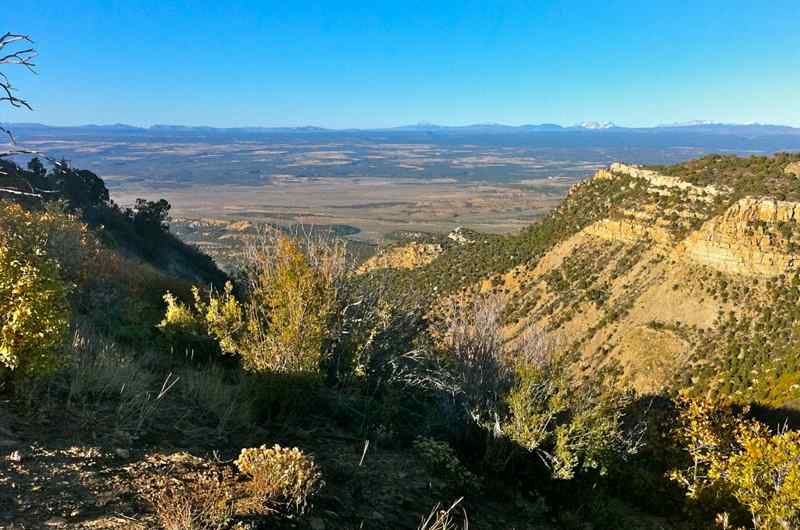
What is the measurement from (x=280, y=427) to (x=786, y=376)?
22.1 m

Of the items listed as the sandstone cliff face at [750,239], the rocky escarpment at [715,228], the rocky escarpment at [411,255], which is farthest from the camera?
the rocky escarpment at [411,255]

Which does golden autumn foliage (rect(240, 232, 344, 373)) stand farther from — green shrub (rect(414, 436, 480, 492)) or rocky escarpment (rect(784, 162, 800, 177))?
rocky escarpment (rect(784, 162, 800, 177))

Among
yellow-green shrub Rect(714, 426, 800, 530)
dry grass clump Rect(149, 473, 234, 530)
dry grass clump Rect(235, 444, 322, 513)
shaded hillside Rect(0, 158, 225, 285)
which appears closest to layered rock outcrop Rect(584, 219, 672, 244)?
shaded hillside Rect(0, 158, 225, 285)

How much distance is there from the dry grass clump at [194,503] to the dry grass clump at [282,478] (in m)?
0.21

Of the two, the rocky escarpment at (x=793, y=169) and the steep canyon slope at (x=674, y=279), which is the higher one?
the rocky escarpment at (x=793, y=169)

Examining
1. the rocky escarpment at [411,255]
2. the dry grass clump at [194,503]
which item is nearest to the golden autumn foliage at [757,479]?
the dry grass clump at [194,503]

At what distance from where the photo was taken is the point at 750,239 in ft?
86.9

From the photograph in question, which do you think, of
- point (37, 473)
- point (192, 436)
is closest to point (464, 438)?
point (192, 436)

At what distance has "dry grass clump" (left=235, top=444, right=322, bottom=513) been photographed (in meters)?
3.82

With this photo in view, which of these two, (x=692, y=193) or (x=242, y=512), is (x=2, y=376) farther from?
(x=692, y=193)

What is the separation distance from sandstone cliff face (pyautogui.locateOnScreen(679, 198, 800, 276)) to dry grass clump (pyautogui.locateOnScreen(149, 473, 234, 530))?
95.3 ft

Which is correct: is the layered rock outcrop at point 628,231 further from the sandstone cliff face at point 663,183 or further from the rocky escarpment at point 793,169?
the rocky escarpment at point 793,169

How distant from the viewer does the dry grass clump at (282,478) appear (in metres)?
3.82

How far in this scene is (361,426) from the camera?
20.9ft
